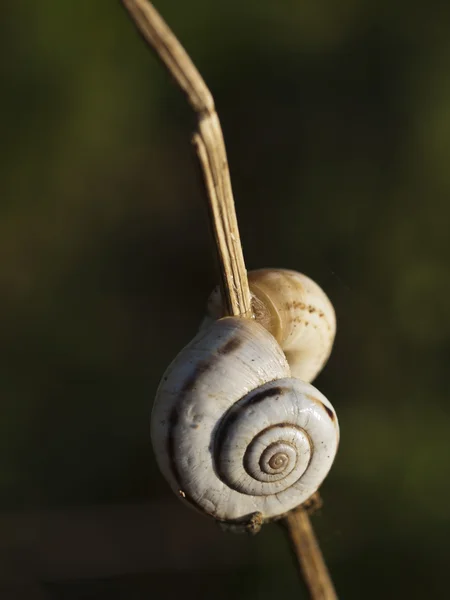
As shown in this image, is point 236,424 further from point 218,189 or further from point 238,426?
point 218,189

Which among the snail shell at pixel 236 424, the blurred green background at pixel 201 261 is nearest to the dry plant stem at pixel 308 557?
the snail shell at pixel 236 424

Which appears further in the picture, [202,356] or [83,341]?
[83,341]

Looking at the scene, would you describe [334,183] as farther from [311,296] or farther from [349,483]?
[311,296]

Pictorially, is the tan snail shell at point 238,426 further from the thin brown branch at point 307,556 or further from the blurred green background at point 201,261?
the blurred green background at point 201,261

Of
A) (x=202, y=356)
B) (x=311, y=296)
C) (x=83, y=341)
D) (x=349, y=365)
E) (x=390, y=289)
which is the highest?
(x=83, y=341)

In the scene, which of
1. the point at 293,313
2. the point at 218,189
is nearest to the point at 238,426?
the point at 293,313

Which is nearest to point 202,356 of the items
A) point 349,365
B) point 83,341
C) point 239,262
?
point 239,262
